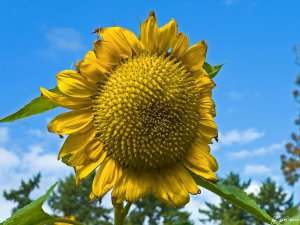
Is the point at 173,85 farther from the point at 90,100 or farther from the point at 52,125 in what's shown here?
the point at 52,125

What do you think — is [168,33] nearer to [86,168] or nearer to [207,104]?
[207,104]

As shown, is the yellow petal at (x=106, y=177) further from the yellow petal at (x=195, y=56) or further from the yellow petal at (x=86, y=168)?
the yellow petal at (x=195, y=56)

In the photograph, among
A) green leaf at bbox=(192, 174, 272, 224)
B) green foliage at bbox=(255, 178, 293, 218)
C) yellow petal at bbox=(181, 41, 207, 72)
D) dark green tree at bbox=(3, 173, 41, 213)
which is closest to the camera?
green leaf at bbox=(192, 174, 272, 224)

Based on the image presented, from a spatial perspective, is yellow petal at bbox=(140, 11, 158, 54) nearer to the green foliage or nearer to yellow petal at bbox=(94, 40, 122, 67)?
yellow petal at bbox=(94, 40, 122, 67)

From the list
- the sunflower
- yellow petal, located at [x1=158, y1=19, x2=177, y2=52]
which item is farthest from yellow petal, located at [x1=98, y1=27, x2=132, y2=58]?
yellow petal, located at [x1=158, y1=19, x2=177, y2=52]

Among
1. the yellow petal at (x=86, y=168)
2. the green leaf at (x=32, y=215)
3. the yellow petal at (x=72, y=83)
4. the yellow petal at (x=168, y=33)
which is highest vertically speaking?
the yellow petal at (x=168, y=33)

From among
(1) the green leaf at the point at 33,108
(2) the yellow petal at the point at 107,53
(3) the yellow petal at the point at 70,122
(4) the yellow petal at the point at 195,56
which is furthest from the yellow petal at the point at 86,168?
(4) the yellow petal at the point at 195,56

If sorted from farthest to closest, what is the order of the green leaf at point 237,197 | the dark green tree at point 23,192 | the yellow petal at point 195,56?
the dark green tree at point 23,192 < the yellow petal at point 195,56 < the green leaf at point 237,197
